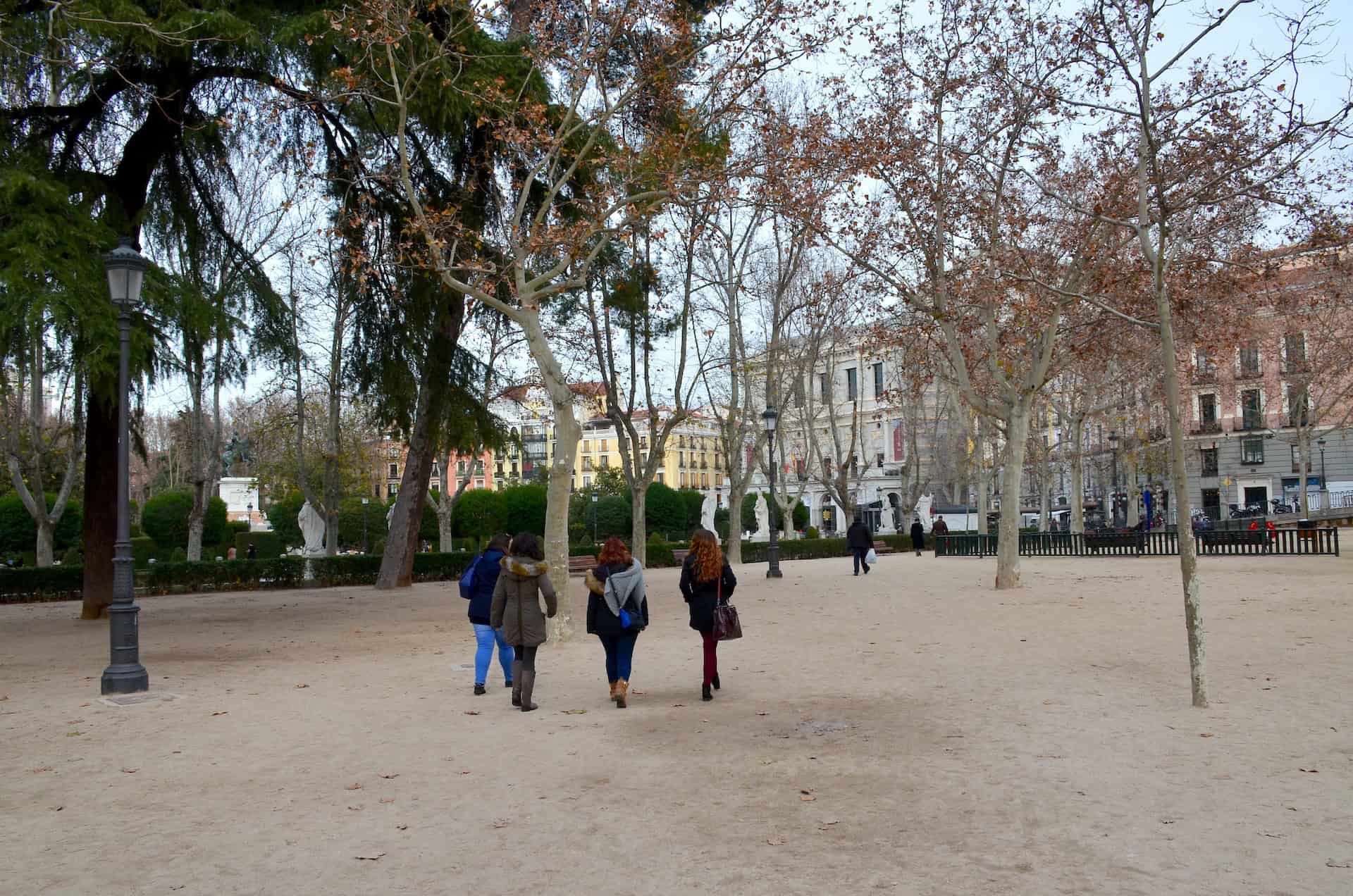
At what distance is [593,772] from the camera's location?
21.2 feet

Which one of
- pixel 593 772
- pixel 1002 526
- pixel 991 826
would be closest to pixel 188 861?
pixel 593 772

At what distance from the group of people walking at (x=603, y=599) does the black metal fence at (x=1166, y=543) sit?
19.6m

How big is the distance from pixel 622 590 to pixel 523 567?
83cm

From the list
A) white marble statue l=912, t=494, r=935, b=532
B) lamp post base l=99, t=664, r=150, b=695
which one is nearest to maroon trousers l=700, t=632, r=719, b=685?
lamp post base l=99, t=664, r=150, b=695

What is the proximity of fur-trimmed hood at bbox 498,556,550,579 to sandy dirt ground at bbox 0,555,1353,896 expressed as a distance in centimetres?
110

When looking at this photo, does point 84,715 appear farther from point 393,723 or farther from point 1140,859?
point 1140,859

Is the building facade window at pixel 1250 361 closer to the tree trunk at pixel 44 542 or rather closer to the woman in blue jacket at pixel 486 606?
the woman in blue jacket at pixel 486 606

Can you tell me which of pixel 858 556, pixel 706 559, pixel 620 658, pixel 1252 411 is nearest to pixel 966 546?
pixel 858 556

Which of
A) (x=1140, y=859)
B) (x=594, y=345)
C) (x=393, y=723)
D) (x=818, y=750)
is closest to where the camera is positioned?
(x=1140, y=859)

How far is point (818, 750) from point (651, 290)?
663 inches

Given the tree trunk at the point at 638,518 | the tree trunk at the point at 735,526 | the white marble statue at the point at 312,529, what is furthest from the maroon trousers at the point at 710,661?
the white marble statue at the point at 312,529

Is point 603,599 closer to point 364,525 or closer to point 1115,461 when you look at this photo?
point 364,525

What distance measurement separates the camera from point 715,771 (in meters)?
6.44

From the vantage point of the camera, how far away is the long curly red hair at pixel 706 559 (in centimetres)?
862
